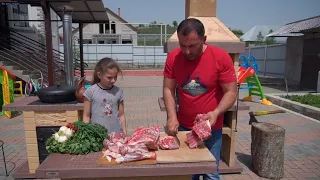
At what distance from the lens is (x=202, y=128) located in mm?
2014

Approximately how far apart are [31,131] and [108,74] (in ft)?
5.16

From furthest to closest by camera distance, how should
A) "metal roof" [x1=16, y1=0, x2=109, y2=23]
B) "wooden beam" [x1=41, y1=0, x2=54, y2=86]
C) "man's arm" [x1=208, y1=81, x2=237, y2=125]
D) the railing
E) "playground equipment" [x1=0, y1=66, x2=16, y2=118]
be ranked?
1. the railing
2. "playground equipment" [x1=0, y1=66, x2=16, y2=118]
3. "metal roof" [x1=16, y1=0, x2=109, y2=23]
4. "wooden beam" [x1=41, y1=0, x2=54, y2=86]
5. "man's arm" [x1=208, y1=81, x2=237, y2=125]

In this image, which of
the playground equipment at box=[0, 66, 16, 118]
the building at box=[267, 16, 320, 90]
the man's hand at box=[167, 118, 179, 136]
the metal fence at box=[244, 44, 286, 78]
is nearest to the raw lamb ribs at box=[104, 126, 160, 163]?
the man's hand at box=[167, 118, 179, 136]

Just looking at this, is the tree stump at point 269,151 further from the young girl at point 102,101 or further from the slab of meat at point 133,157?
the slab of meat at point 133,157

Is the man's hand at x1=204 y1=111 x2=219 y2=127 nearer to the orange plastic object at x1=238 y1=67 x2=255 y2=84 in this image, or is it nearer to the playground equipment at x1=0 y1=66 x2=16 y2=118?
the playground equipment at x1=0 y1=66 x2=16 y2=118

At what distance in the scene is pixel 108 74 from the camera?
2.63m

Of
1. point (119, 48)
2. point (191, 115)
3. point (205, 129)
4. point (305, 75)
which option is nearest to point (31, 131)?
point (191, 115)

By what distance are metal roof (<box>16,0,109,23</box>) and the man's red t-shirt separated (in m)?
4.47

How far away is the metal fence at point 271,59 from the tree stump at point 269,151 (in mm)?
13223

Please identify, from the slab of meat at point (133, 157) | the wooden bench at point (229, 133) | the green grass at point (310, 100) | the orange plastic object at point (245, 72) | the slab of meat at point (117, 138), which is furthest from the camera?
the orange plastic object at point (245, 72)

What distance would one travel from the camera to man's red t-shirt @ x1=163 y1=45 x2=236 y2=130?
2221mm

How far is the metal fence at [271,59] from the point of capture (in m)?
16.1

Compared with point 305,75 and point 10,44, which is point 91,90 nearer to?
point 10,44

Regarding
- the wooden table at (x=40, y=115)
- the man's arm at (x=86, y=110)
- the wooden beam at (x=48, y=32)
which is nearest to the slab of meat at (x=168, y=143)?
the man's arm at (x=86, y=110)
